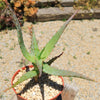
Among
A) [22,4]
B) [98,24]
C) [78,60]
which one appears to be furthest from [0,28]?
[98,24]

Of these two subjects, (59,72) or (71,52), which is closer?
(59,72)

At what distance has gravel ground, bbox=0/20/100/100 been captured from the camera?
9.75ft

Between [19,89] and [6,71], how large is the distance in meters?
1.20

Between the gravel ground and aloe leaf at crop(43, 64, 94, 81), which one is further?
the gravel ground

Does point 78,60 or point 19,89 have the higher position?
point 19,89

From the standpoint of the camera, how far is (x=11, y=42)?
12.0 ft

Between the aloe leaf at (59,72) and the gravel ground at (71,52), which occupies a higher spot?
the aloe leaf at (59,72)

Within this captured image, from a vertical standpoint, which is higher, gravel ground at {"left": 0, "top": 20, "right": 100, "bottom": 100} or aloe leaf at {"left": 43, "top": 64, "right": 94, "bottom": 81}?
aloe leaf at {"left": 43, "top": 64, "right": 94, "bottom": 81}

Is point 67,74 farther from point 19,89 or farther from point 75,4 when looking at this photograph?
point 75,4

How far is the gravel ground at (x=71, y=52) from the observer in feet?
9.75

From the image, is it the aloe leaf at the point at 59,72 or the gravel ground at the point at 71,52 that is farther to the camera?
the gravel ground at the point at 71,52

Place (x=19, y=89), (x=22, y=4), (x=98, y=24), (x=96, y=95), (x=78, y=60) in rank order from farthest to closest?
(x=98, y=24)
(x=22, y=4)
(x=78, y=60)
(x=96, y=95)
(x=19, y=89)

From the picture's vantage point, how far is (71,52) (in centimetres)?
361

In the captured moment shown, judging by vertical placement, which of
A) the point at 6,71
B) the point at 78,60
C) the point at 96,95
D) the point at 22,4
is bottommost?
the point at 96,95
